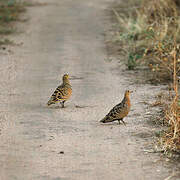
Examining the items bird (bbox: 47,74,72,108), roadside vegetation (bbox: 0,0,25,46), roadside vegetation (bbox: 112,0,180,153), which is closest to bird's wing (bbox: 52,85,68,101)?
bird (bbox: 47,74,72,108)

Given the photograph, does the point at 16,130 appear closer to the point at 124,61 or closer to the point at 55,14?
the point at 124,61

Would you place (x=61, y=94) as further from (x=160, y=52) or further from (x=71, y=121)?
(x=160, y=52)

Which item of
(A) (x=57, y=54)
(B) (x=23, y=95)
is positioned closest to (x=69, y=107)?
(B) (x=23, y=95)

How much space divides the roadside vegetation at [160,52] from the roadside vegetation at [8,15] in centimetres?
323

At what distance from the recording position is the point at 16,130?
8.22 m

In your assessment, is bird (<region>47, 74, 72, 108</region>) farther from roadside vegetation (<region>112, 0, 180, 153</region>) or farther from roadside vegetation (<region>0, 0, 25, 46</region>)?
roadside vegetation (<region>0, 0, 25, 46</region>)

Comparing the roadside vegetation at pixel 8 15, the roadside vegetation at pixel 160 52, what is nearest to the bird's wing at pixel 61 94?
the roadside vegetation at pixel 160 52

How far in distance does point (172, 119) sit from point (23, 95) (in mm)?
3879

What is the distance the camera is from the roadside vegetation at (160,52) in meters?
7.29

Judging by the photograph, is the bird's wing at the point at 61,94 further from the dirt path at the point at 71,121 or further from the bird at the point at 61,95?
the dirt path at the point at 71,121

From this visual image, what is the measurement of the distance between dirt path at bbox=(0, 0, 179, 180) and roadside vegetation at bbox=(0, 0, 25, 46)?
996 millimetres

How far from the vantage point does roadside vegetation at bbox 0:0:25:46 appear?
57.0ft

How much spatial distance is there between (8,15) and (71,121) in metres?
11.9

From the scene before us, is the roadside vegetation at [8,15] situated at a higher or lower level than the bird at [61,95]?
lower
